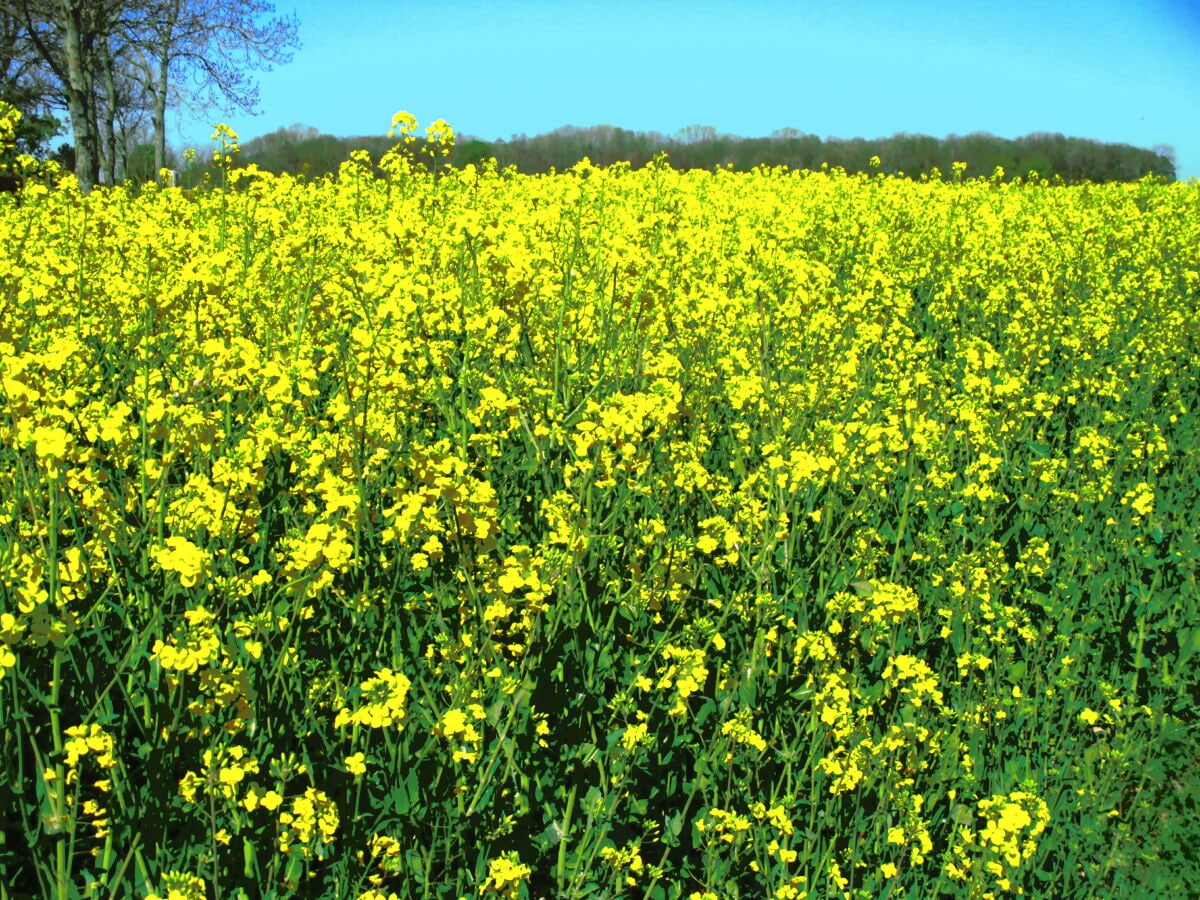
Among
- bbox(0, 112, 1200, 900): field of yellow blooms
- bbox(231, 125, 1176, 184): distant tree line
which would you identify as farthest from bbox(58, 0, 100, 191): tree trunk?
bbox(0, 112, 1200, 900): field of yellow blooms

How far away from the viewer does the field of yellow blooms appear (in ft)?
6.93

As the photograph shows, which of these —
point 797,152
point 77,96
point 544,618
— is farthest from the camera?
point 797,152

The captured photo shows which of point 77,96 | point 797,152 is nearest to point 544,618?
point 77,96

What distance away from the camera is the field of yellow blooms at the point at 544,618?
2.11 meters

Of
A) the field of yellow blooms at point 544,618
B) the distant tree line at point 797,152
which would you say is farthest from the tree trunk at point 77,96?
the field of yellow blooms at point 544,618

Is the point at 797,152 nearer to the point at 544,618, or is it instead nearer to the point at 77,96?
the point at 77,96

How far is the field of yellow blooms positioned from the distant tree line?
18170mm

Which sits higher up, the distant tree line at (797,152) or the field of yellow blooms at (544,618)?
the distant tree line at (797,152)

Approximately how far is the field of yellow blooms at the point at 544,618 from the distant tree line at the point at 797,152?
59.6 feet

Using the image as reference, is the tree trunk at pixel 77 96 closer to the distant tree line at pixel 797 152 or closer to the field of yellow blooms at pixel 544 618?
the distant tree line at pixel 797 152

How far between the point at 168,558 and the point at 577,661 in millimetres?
1183

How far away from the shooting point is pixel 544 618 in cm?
288

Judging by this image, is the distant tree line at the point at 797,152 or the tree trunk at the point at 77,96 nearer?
the tree trunk at the point at 77,96

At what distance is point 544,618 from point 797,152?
79.2ft
